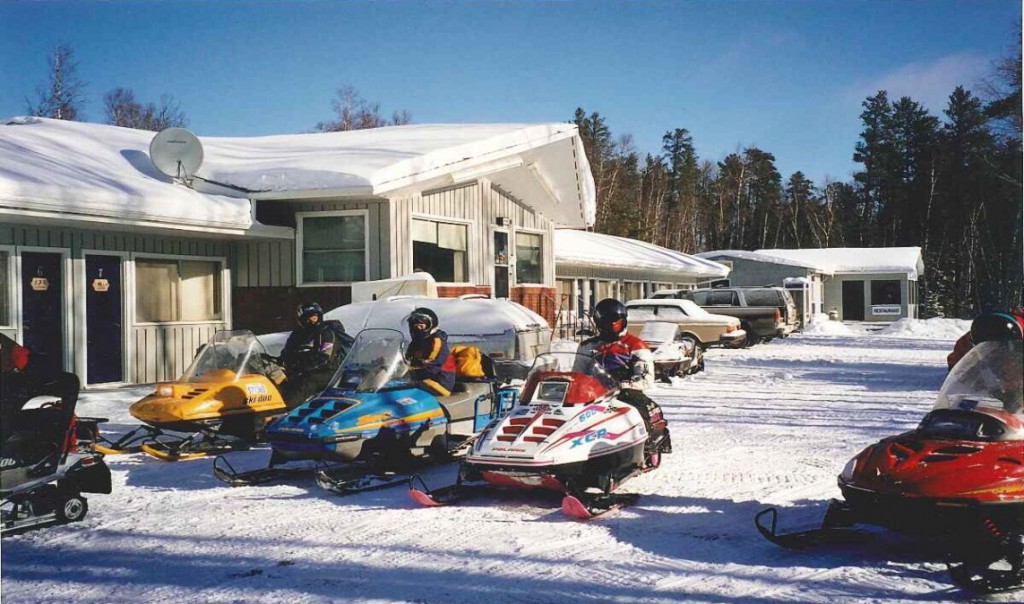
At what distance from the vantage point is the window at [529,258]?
65.4ft

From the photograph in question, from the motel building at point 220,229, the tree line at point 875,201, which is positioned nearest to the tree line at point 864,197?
the tree line at point 875,201

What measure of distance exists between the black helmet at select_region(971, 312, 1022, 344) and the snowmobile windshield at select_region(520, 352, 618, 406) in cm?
270

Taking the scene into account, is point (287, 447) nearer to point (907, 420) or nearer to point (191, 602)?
point (191, 602)

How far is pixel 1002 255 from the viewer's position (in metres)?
40.3

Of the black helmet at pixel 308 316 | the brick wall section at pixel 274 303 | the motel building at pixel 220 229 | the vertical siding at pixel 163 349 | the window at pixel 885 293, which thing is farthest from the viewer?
the window at pixel 885 293

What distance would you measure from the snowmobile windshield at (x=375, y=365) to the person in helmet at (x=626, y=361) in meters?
1.58

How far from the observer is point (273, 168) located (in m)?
15.3

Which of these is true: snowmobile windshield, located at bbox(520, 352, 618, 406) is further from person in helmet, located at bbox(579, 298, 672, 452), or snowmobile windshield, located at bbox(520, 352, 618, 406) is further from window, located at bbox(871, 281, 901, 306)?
window, located at bbox(871, 281, 901, 306)

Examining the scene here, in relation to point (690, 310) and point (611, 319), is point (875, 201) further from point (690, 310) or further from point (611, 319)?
point (611, 319)

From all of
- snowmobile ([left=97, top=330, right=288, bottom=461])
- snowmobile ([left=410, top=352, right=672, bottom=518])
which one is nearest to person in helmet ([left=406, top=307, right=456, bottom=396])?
snowmobile ([left=410, top=352, right=672, bottom=518])

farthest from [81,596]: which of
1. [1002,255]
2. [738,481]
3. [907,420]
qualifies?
[1002,255]

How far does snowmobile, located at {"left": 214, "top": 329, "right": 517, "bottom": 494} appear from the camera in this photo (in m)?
6.88

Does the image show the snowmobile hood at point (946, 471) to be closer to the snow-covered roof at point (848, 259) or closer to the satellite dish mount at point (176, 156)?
the satellite dish mount at point (176, 156)

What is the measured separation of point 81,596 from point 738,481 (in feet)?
15.5
